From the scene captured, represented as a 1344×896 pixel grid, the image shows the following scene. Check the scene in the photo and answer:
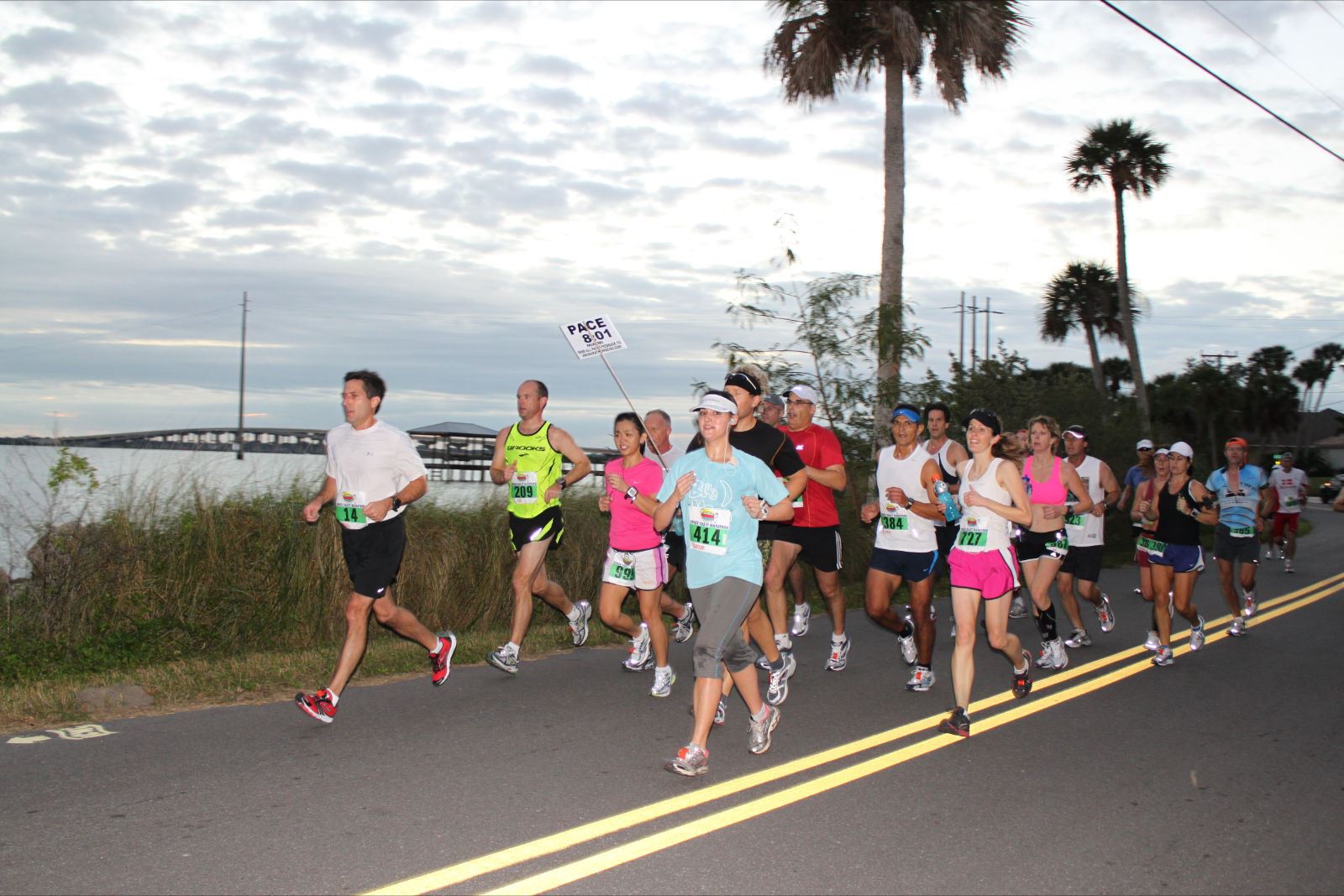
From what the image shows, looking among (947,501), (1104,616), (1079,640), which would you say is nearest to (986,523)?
(947,501)

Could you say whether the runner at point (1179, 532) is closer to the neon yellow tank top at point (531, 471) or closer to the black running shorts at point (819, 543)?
the black running shorts at point (819, 543)

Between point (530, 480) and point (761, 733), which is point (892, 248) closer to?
point (530, 480)

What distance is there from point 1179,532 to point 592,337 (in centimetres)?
517

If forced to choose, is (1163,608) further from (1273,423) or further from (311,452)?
(1273,423)

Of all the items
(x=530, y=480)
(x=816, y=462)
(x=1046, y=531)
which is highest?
(x=816, y=462)

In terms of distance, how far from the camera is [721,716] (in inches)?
261

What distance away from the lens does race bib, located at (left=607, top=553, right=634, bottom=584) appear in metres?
8.03

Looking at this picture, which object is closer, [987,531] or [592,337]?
[987,531]

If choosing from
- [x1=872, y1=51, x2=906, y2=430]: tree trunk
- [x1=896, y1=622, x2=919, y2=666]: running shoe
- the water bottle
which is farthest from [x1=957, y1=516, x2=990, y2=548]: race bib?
→ [x1=872, y1=51, x2=906, y2=430]: tree trunk

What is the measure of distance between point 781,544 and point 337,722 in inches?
139

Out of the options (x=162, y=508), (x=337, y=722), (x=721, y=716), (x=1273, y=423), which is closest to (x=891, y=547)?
(x=721, y=716)

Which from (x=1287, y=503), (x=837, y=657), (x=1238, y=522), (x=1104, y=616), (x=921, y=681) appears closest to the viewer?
(x=921, y=681)

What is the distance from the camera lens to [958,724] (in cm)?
643

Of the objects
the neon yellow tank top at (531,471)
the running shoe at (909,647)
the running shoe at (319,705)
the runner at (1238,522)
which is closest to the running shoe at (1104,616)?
the runner at (1238,522)
